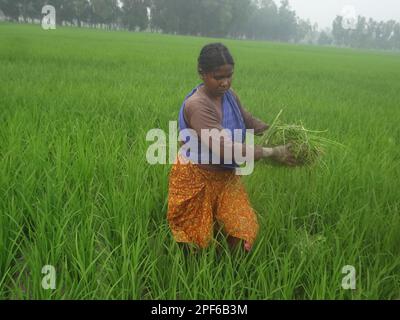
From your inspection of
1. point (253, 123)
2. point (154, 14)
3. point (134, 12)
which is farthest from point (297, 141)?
point (154, 14)

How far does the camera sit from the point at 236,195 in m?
1.58

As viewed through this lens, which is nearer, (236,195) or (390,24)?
(236,195)

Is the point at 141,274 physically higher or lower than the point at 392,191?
lower

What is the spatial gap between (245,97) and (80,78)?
7.84 feet

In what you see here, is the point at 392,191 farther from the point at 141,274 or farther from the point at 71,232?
the point at 71,232

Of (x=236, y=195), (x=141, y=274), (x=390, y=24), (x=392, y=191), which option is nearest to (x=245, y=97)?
(x=392, y=191)

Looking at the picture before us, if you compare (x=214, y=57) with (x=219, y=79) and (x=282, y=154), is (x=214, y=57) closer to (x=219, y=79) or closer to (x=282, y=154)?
(x=219, y=79)

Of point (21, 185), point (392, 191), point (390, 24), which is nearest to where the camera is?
point (21, 185)

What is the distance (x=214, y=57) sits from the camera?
1324mm

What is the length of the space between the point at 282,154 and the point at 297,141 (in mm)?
128

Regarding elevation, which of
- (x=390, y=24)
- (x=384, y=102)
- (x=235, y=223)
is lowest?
(x=235, y=223)

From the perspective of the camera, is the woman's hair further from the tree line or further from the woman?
the tree line
